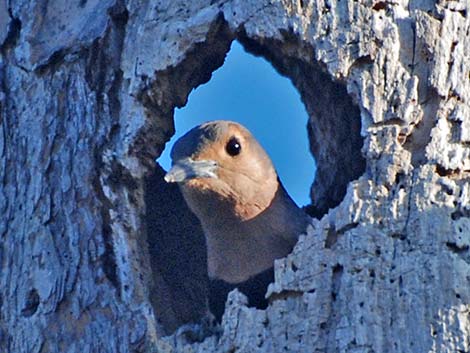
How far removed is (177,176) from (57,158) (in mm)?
542

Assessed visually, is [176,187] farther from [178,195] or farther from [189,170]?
[189,170]

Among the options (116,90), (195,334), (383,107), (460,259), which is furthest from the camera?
(116,90)

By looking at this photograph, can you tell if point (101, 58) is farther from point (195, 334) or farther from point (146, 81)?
point (195, 334)

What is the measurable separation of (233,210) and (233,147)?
28cm

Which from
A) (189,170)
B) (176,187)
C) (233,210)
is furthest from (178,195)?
(189,170)

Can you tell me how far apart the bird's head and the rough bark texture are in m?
0.16

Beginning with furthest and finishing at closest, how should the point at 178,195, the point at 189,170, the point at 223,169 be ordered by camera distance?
the point at 178,195 → the point at 223,169 → the point at 189,170

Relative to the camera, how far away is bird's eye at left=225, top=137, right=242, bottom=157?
5.95 meters

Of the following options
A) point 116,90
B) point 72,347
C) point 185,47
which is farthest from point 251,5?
point 72,347

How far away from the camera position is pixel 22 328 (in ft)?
18.4

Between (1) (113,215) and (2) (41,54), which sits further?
(2) (41,54)

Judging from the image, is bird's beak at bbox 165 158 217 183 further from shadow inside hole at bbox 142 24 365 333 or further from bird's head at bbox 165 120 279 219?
shadow inside hole at bbox 142 24 365 333

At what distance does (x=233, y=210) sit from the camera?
600 centimetres

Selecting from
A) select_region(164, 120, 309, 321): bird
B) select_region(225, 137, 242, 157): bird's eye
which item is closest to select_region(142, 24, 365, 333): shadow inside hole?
select_region(164, 120, 309, 321): bird
